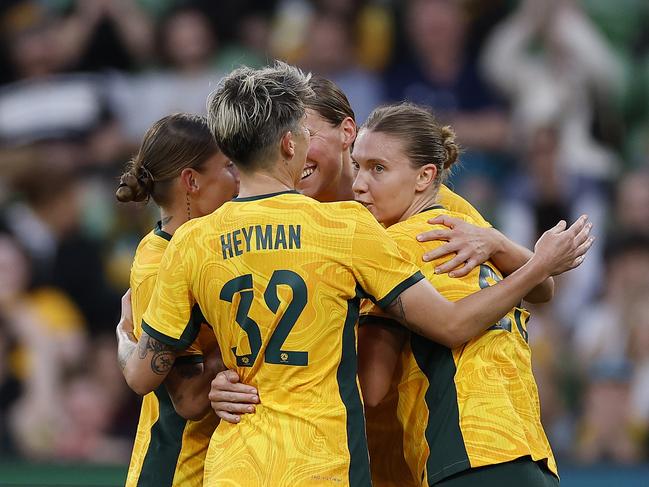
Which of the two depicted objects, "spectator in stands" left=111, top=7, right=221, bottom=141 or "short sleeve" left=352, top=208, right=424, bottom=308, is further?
"spectator in stands" left=111, top=7, right=221, bottom=141

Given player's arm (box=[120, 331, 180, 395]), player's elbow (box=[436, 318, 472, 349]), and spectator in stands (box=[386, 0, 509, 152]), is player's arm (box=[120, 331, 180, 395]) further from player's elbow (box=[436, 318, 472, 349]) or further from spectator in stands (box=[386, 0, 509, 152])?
spectator in stands (box=[386, 0, 509, 152])

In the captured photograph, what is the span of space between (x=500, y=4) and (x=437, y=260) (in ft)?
21.2

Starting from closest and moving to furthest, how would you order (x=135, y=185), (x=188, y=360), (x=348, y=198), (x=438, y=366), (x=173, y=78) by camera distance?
(x=438, y=366) < (x=188, y=360) < (x=135, y=185) < (x=348, y=198) < (x=173, y=78)

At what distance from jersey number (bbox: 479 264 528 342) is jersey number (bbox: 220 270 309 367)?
26.9 inches

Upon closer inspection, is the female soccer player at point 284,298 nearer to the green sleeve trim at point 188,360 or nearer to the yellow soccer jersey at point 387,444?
the green sleeve trim at point 188,360

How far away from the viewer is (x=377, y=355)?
3.33 meters

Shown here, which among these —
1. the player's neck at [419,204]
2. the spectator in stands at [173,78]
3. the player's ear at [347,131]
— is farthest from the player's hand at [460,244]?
the spectator in stands at [173,78]

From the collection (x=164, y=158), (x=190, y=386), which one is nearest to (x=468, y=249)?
(x=190, y=386)

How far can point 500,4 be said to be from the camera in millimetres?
9312

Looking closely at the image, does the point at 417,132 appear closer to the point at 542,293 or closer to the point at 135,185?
the point at 542,293

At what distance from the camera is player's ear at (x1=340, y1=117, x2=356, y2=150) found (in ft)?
14.1

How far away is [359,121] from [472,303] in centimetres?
624

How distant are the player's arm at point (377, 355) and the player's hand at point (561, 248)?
1.68ft

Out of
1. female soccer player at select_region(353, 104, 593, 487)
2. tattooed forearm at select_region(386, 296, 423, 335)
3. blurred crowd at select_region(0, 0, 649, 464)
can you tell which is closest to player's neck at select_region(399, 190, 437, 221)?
female soccer player at select_region(353, 104, 593, 487)
